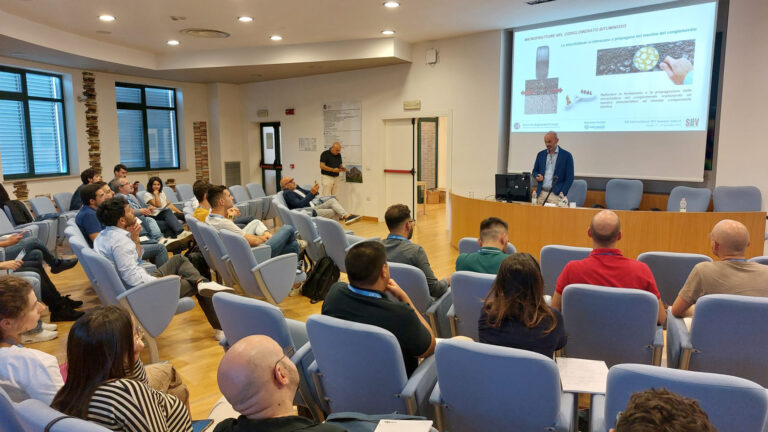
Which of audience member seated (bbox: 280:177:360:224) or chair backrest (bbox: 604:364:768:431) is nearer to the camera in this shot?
chair backrest (bbox: 604:364:768:431)

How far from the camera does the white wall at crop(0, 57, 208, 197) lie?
892 centimetres

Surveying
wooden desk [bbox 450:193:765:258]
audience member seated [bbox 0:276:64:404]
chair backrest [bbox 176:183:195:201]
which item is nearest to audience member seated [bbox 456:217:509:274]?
audience member seated [bbox 0:276:64:404]

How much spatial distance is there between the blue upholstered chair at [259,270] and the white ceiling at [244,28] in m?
3.57

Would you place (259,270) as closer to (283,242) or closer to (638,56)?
(283,242)

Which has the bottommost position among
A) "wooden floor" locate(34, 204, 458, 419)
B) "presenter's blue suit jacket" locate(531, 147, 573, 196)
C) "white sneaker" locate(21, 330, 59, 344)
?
"wooden floor" locate(34, 204, 458, 419)

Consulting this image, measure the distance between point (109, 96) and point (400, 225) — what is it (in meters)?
9.09

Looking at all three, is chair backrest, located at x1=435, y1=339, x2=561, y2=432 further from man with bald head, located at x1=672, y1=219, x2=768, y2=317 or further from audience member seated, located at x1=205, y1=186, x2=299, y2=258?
audience member seated, located at x1=205, y1=186, x2=299, y2=258

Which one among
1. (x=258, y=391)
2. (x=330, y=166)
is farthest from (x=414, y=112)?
(x=258, y=391)

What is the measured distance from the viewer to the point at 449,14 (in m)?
Answer: 6.83

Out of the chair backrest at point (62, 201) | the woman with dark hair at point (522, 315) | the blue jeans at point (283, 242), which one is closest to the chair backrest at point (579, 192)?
the blue jeans at point (283, 242)

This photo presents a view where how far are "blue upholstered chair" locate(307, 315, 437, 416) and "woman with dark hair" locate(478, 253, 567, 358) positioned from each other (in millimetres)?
358

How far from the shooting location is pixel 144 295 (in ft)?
11.0

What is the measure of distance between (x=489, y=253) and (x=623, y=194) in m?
4.63

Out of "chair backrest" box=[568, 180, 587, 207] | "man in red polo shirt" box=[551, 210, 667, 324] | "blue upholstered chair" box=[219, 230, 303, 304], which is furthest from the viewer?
"chair backrest" box=[568, 180, 587, 207]
